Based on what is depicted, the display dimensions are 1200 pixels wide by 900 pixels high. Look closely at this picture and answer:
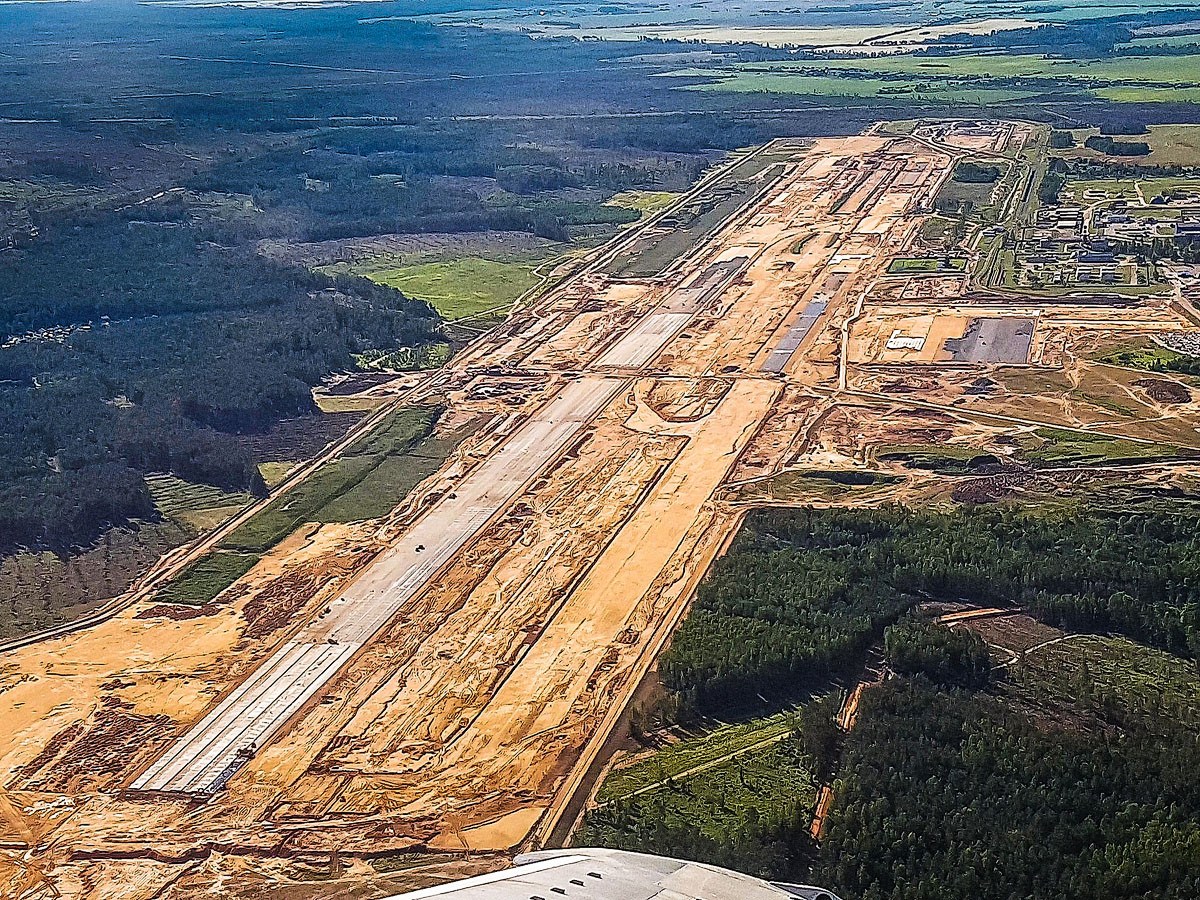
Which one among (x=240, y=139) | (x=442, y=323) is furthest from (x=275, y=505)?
(x=240, y=139)

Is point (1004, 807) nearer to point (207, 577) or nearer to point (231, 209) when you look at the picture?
point (207, 577)

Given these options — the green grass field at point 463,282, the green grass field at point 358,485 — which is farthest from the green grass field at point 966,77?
the green grass field at point 358,485

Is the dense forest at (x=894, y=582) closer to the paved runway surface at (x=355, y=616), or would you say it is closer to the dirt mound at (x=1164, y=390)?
the paved runway surface at (x=355, y=616)

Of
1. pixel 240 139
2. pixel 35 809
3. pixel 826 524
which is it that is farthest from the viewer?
pixel 240 139

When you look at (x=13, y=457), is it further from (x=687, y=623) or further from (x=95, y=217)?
(x=95, y=217)

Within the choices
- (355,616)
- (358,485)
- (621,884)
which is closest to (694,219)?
(358,485)
